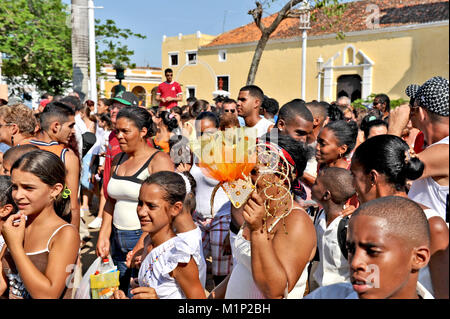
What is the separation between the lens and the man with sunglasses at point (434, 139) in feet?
5.98

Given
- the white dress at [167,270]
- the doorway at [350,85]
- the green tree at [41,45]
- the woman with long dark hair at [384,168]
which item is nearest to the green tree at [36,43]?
the green tree at [41,45]

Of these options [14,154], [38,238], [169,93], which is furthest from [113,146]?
[169,93]

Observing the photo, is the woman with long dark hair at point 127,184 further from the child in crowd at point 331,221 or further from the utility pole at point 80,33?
the utility pole at point 80,33

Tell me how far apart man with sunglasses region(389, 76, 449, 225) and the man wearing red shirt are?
6.59 metres

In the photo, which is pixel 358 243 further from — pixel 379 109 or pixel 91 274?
pixel 379 109

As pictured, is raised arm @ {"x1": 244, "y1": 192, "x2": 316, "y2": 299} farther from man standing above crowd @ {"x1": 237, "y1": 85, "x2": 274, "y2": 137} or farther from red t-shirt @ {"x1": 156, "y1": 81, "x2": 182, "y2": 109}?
red t-shirt @ {"x1": 156, "y1": 81, "x2": 182, "y2": 109}

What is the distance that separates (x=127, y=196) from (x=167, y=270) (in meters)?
1.10

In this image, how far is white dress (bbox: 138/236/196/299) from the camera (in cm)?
197

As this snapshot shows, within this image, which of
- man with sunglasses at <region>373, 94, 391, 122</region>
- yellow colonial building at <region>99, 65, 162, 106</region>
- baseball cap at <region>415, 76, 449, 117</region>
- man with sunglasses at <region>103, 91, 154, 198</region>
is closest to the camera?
baseball cap at <region>415, 76, 449, 117</region>

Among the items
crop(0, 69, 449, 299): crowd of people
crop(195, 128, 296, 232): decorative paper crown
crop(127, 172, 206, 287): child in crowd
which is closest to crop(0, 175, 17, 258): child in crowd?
crop(0, 69, 449, 299): crowd of people

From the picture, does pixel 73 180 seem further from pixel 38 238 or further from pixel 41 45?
pixel 41 45

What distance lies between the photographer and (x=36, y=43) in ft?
33.5
